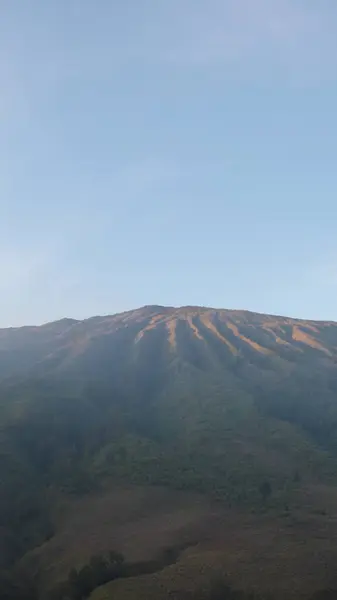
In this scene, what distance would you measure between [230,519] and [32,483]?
2666 centimetres

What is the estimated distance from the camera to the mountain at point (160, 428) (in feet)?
228

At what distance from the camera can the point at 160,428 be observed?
327 feet

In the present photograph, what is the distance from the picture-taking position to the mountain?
69.4 metres

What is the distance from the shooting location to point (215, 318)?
176 metres

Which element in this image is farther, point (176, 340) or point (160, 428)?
point (176, 340)

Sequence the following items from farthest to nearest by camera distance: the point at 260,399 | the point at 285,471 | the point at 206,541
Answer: the point at 260,399 < the point at 285,471 < the point at 206,541

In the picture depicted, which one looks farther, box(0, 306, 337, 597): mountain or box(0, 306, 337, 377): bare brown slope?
box(0, 306, 337, 377): bare brown slope

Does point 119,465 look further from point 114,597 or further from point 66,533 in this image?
point 114,597

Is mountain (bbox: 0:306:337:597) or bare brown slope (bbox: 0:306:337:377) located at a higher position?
bare brown slope (bbox: 0:306:337:377)

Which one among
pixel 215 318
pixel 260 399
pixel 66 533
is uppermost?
pixel 215 318

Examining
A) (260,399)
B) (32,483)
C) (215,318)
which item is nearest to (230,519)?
(32,483)

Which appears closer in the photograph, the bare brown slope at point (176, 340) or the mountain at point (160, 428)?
the mountain at point (160, 428)

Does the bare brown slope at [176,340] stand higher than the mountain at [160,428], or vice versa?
the bare brown slope at [176,340]

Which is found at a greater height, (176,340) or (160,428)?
(176,340)
